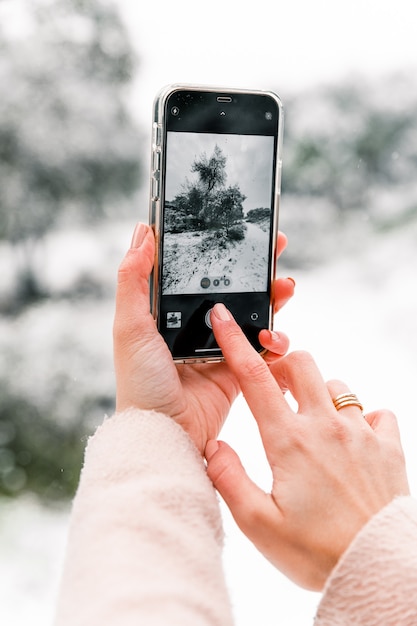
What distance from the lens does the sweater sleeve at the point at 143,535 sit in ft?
1.34

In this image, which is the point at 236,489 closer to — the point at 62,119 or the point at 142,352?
the point at 142,352

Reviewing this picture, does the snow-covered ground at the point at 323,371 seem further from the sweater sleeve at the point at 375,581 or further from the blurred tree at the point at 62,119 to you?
the sweater sleeve at the point at 375,581

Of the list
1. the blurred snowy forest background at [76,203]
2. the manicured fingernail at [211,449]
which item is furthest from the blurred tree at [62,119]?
the manicured fingernail at [211,449]

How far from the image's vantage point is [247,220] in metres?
0.68

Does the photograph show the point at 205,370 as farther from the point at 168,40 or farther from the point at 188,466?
the point at 168,40

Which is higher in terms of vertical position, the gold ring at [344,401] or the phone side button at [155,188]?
the phone side button at [155,188]

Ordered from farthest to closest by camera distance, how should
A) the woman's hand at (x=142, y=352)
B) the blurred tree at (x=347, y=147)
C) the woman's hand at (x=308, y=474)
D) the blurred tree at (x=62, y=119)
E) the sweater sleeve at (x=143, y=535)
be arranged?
the blurred tree at (x=347, y=147)
the blurred tree at (x=62, y=119)
the woman's hand at (x=142, y=352)
the woman's hand at (x=308, y=474)
the sweater sleeve at (x=143, y=535)

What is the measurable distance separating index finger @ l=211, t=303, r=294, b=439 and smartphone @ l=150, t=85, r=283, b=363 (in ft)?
0.08

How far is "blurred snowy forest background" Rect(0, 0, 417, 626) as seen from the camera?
32.9 inches

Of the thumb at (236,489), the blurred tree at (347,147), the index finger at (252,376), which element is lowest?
the thumb at (236,489)

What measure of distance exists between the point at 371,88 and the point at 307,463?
2.11 ft

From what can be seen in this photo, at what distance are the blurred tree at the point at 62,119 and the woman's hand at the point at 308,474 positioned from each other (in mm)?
380

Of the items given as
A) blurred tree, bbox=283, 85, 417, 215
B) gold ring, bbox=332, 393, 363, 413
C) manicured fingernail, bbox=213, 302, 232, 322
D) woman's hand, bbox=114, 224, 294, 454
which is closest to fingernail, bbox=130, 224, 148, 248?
woman's hand, bbox=114, 224, 294, 454

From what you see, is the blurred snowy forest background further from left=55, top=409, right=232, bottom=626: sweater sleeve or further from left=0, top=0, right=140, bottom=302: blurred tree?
left=55, top=409, right=232, bottom=626: sweater sleeve
